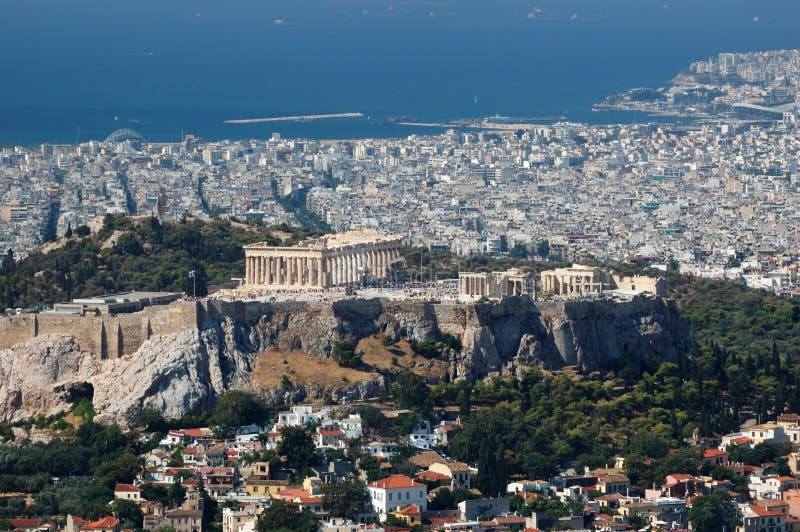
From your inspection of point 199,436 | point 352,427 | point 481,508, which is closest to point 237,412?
point 199,436

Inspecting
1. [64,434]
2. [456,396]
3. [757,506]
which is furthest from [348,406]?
[757,506]

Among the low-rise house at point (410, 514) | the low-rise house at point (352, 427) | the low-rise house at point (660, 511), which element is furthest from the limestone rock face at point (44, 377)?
the low-rise house at point (660, 511)

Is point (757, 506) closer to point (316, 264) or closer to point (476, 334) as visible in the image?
point (476, 334)

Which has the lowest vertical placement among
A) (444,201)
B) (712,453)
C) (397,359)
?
(712,453)

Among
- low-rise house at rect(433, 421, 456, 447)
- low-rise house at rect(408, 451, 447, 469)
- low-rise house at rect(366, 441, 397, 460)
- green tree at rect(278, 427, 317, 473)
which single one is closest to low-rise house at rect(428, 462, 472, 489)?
low-rise house at rect(408, 451, 447, 469)

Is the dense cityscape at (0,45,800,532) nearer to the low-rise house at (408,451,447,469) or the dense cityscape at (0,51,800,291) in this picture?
the low-rise house at (408,451,447,469)

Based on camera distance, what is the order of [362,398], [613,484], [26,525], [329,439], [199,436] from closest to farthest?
[26,525] < [613,484] < [329,439] < [199,436] < [362,398]

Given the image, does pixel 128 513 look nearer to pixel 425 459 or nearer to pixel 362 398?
pixel 425 459
